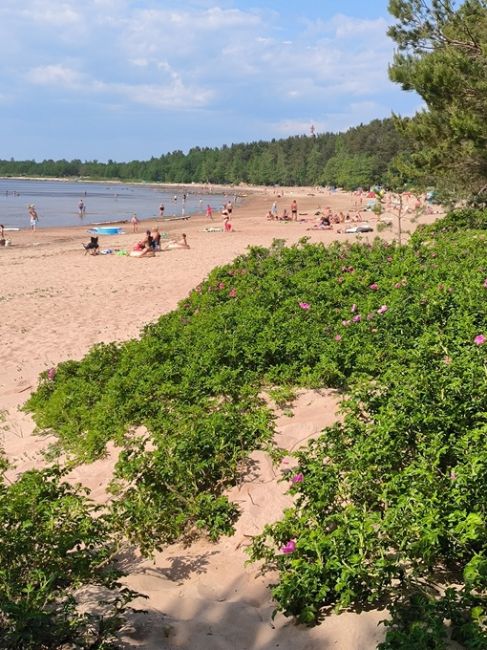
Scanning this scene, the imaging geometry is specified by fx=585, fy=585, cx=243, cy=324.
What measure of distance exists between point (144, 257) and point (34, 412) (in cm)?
1467

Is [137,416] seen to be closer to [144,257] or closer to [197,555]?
[197,555]

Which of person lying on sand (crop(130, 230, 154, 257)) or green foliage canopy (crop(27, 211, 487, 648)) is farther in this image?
person lying on sand (crop(130, 230, 154, 257))

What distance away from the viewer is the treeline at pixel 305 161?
327ft

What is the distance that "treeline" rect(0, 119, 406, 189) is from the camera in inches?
3920

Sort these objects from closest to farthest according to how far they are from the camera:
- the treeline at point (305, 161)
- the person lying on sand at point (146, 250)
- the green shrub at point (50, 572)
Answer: the green shrub at point (50, 572), the person lying on sand at point (146, 250), the treeline at point (305, 161)

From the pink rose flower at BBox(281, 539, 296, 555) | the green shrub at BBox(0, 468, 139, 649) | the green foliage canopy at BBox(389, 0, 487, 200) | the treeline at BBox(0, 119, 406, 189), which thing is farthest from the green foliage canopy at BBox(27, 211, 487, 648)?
the treeline at BBox(0, 119, 406, 189)

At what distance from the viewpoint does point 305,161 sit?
139 meters

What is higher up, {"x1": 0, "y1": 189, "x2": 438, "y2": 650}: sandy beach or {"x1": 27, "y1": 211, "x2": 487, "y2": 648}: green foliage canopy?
{"x1": 27, "y1": 211, "x2": 487, "y2": 648}: green foliage canopy

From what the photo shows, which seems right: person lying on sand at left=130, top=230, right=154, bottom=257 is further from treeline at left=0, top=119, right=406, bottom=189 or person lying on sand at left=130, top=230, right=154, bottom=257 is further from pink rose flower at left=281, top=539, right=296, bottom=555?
treeline at left=0, top=119, right=406, bottom=189

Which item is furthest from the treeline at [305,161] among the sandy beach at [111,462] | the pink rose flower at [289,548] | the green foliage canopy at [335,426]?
the pink rose flower at [289,548]

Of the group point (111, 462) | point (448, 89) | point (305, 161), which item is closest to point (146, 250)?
point (448, 89)

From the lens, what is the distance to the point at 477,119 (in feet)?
43.7

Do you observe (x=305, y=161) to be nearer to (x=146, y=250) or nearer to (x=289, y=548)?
(x=146, y=250)

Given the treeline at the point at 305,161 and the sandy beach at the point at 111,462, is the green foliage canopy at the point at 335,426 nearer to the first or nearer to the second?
the sandy beach at the point at 111,462
